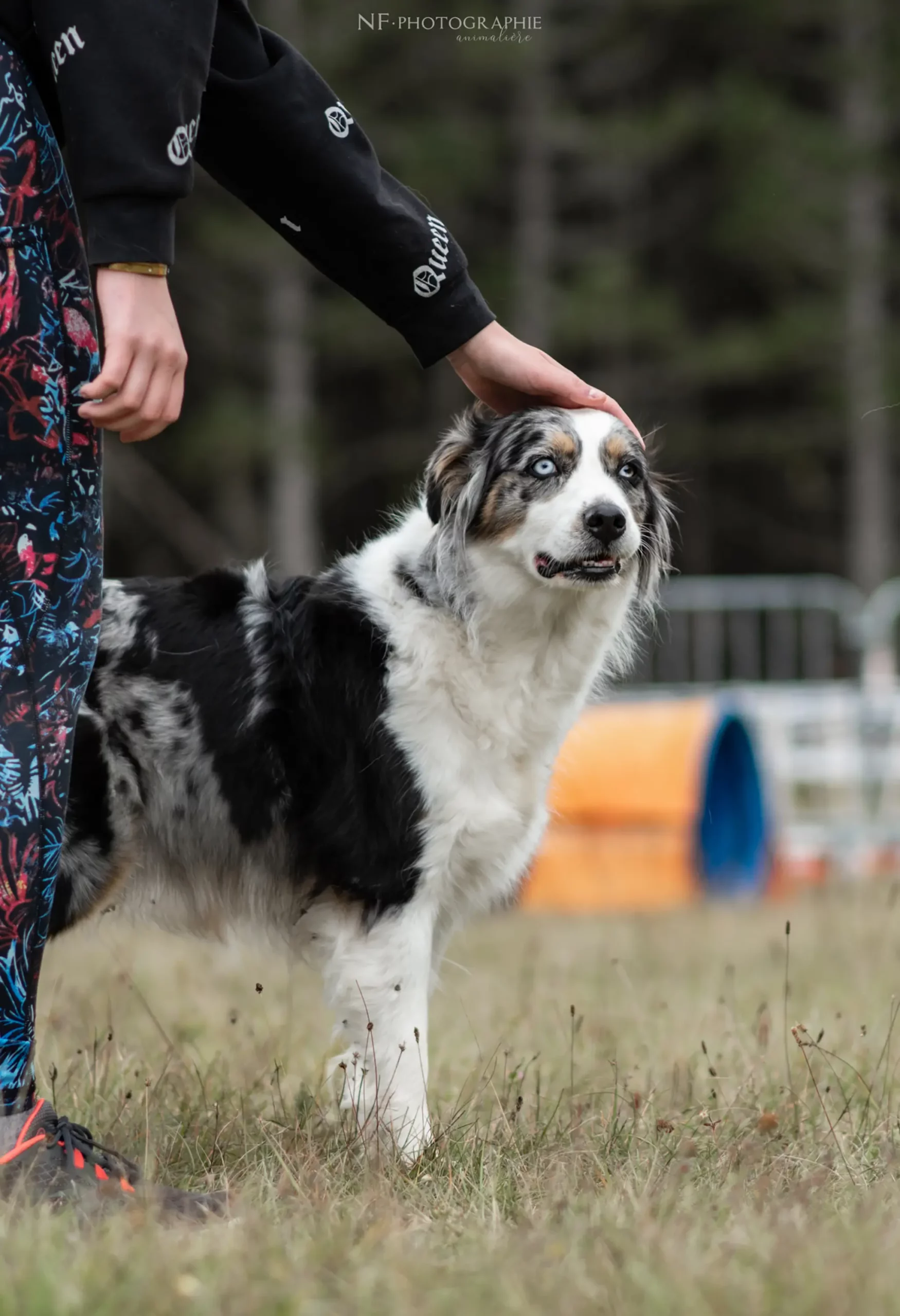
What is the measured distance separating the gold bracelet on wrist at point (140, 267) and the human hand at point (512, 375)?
0.78 metres

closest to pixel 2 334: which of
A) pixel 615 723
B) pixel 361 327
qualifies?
pixel 615 723

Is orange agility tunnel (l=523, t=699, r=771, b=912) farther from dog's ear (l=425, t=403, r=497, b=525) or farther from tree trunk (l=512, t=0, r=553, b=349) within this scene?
tree trunk (l=512, t=0, r=553, b=349)

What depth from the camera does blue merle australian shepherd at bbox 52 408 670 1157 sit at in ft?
11.6

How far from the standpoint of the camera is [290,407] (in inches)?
757

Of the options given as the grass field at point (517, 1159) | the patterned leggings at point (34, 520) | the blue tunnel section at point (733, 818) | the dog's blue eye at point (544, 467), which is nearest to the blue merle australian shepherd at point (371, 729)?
the dog's blue eye at point (544, 467)

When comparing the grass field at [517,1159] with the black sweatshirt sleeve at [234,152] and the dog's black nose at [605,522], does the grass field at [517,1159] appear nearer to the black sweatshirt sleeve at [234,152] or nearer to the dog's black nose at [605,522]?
the dog's black nose at [605,522]

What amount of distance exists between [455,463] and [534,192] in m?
17.2

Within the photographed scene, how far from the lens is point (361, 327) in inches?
758

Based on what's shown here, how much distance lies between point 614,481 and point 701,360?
676 inches

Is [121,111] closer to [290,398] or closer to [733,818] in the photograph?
[733,818]

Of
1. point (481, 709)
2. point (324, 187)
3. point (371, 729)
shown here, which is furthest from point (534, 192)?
point (324, 187)

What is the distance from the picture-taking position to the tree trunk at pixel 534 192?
19375 mm

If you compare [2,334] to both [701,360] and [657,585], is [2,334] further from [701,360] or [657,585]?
[701,360]

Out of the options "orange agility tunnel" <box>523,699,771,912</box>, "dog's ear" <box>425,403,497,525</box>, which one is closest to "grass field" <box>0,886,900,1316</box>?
"dog's ear" <box>425,403,497,525</box>
